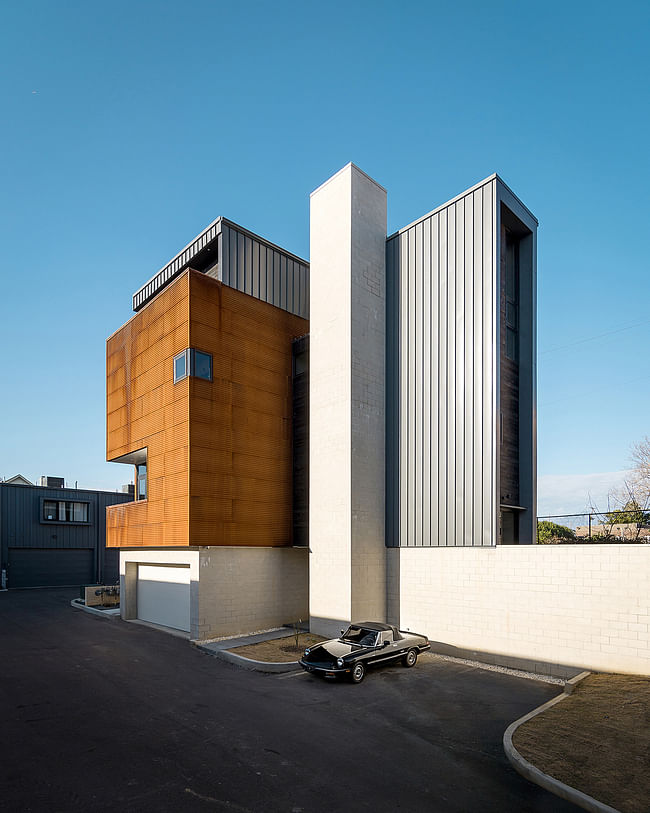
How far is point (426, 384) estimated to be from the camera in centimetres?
1931

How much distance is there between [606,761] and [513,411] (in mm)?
12028

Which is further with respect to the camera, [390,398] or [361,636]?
[390,398]

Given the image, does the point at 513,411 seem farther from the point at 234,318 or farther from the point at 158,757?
the point at 158,757

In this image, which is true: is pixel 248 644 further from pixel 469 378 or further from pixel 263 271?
pixel 263 271

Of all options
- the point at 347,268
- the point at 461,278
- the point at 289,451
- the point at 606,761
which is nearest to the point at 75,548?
the point at 289,451

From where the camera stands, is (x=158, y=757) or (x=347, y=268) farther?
(x=347, y=268)

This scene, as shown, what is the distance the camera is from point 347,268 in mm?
19781

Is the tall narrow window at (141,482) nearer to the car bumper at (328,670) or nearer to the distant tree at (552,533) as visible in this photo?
the car bumper at (328,670)

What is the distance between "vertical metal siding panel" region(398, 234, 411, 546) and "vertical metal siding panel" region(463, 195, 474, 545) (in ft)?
7.95

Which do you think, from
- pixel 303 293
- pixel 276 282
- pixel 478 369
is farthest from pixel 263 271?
pixel 478 369

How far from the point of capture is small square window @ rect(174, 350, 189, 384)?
1993 centimetres

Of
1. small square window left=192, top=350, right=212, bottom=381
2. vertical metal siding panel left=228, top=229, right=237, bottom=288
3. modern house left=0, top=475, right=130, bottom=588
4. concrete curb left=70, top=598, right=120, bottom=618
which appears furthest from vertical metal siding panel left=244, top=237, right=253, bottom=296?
modern house left=0, top=475, right=130, bottom=588

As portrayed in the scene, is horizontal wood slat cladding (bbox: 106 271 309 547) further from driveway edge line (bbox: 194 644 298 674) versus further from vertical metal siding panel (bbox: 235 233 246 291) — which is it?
driveway edge line (bbox: 194 644 298 674)

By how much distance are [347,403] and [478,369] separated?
14.7ft
